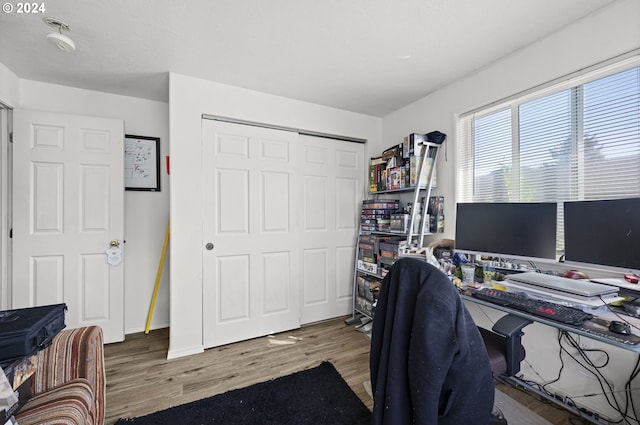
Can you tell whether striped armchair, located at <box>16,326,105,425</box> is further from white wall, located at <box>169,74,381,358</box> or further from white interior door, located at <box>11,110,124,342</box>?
white interior door, located at <box>11,110,124,342</box>

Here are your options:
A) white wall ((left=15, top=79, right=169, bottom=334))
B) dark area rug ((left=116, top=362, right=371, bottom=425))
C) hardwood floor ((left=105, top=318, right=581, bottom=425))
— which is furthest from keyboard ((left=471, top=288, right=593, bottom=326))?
white wall ((left=15, top=79, right=169, bottom=334))

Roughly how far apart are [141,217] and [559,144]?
3683 millimetres

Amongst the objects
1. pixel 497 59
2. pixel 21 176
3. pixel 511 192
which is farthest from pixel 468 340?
pixel 21 176

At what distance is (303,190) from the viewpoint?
286 cm

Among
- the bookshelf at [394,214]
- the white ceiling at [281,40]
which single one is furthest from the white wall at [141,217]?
the bookshelf at [394,214]

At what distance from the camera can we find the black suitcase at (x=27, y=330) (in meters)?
1.04

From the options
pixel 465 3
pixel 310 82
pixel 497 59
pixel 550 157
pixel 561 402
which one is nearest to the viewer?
pixel 465 3

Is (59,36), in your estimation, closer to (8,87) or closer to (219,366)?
(8,87)

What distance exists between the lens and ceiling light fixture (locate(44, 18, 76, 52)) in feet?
5.19

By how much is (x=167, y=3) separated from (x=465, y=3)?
1708 millimetres

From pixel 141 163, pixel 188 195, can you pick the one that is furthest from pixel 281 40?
pixel 141 163

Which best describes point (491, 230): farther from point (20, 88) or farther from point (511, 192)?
point (20, 88)

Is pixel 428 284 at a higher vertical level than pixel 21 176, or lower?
lower

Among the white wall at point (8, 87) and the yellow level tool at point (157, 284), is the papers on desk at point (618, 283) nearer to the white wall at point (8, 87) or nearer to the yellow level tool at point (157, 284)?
the yellow level tool at point (157, 284)
